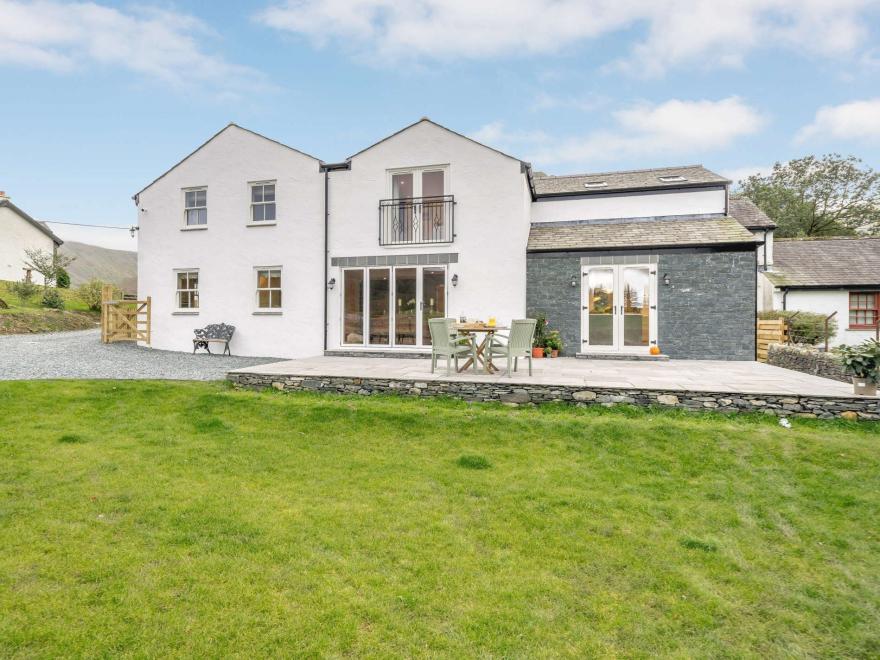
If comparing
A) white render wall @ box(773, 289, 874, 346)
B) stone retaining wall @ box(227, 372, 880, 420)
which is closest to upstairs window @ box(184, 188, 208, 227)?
stone retaining wall @ box(227, 372, 880, 420)

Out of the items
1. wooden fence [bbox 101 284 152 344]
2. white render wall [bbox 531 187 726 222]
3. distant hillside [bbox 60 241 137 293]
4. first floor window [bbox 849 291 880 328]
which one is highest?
distant hillside [bbox 60 241 137 293]

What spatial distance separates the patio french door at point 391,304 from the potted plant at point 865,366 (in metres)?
8.41

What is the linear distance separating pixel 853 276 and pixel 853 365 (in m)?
18.2

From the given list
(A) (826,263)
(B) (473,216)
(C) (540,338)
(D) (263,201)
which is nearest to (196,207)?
(D) (263,201)

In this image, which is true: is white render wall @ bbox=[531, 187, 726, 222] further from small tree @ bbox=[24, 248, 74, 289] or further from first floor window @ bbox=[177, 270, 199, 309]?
small tree @ bbox=[24, 248, 74, 289]

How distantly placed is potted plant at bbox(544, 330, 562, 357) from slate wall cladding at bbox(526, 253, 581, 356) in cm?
20

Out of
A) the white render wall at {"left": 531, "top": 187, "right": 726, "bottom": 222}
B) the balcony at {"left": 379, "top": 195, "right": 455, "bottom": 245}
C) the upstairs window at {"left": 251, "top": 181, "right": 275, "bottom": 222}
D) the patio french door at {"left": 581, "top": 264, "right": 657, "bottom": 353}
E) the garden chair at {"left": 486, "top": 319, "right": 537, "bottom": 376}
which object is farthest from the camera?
the upstairs window at {"left": 251, "top": 181, "right": 275, "bottom": 222}

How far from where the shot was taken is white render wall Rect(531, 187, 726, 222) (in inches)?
522

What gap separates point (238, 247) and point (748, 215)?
20.1 m

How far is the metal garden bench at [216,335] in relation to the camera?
13883mm

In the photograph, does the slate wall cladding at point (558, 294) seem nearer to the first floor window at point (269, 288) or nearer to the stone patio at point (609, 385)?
the stone patio at point (609, 385)

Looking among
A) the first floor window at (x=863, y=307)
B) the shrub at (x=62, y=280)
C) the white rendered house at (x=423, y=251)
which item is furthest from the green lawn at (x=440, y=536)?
the shrub at (x=62, y=280)

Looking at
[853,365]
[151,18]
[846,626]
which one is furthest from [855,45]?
[151,18]

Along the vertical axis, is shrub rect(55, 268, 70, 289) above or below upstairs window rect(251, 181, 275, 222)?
below
